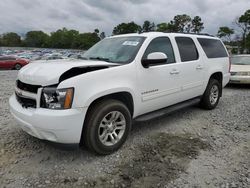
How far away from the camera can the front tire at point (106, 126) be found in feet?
10.3

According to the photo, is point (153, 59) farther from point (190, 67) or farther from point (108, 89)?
point (190, 67)

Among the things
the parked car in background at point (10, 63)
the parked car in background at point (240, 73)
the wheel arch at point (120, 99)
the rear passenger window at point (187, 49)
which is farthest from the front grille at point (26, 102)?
the parked car in background at point (10, 63)

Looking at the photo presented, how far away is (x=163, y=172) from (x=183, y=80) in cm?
213

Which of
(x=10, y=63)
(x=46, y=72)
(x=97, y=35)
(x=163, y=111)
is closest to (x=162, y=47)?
(x=163, y=111)

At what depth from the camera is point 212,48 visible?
224 inches

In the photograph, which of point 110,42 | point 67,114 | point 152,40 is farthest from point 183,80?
point 67,114

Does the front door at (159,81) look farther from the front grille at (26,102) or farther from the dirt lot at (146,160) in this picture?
the front grille at (26,102)

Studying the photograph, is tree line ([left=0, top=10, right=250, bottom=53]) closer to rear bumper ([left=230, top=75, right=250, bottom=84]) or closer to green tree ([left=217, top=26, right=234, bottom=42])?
green tree ([left=217, top=26, right=234, bottom=42])

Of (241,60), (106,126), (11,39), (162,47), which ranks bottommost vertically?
(106,126)

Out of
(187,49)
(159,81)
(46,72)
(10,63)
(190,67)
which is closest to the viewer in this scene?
(46,72)

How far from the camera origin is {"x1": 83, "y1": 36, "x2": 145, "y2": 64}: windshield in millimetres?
3824

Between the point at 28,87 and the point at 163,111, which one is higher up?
the point at 28,87

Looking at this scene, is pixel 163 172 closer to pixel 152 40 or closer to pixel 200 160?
pixel 200 160

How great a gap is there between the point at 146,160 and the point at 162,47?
6.82ft
